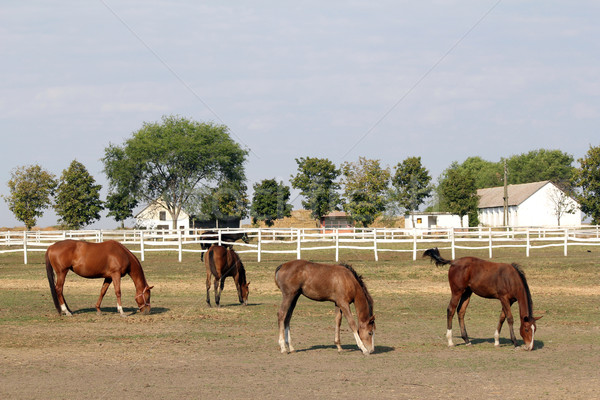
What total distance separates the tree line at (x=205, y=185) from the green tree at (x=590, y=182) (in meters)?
0.10

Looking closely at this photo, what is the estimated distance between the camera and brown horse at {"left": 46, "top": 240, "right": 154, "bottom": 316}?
614 inches

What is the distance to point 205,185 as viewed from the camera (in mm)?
79938

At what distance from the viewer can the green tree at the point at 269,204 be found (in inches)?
3861

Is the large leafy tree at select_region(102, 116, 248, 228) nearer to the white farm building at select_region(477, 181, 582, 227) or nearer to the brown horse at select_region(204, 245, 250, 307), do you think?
the white farm building at select_region(477, 181, 582, 227)

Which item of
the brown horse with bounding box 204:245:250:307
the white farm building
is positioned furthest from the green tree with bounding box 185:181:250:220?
the brown horse with bounding box 204:245:250:307

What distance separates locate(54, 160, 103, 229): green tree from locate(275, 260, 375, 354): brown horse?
77.1 metres

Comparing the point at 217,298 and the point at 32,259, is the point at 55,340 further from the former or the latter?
the point at 32,259

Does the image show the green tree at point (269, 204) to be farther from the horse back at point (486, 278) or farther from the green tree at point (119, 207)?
the horse back at point (486, 278)

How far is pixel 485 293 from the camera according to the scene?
1195 centimetres

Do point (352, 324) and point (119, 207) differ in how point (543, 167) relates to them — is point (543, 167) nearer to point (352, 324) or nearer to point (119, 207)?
point (119, 207)

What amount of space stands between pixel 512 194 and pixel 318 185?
31528 mm

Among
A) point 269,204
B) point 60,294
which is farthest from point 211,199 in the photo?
point 60,294

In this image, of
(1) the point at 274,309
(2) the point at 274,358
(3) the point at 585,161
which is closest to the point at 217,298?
(1) the point at 274,309

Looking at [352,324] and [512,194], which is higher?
[512,194]
